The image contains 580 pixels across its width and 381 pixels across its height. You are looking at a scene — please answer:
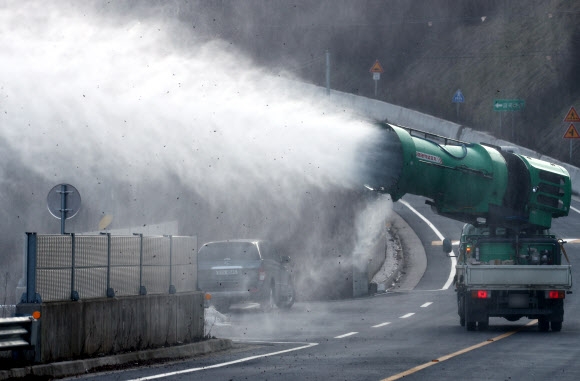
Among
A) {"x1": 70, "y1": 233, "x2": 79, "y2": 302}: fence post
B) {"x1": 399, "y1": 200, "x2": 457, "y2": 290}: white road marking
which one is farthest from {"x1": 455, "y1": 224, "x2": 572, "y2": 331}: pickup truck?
{"x1": 399, "y1": 200, "x2": 457, "y2": 290}: white road marking

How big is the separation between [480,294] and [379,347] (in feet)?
13.5

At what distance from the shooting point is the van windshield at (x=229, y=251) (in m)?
26.4

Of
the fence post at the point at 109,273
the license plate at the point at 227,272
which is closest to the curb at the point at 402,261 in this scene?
the license plate at the point at 227,272

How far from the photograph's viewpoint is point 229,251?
26.5 metres

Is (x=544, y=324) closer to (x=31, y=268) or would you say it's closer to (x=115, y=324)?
(x=115, y=324)

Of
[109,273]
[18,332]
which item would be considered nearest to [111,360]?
[109,273]

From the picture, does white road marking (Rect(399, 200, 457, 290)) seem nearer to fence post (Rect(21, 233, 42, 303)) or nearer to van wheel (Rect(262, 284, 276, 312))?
van wheel (Rect(262, 284, 276, 312))

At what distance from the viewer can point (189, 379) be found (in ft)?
42.2

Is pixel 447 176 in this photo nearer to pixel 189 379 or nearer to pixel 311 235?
pixel 189 379

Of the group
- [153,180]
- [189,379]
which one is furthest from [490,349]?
[153,180]

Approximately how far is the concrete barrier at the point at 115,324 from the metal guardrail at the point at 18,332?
208 mm

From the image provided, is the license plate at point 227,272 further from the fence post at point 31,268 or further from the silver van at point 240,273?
the fence post at point 31,268

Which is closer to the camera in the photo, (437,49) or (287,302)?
(287,302)

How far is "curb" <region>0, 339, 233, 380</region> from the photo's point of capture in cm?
1308
